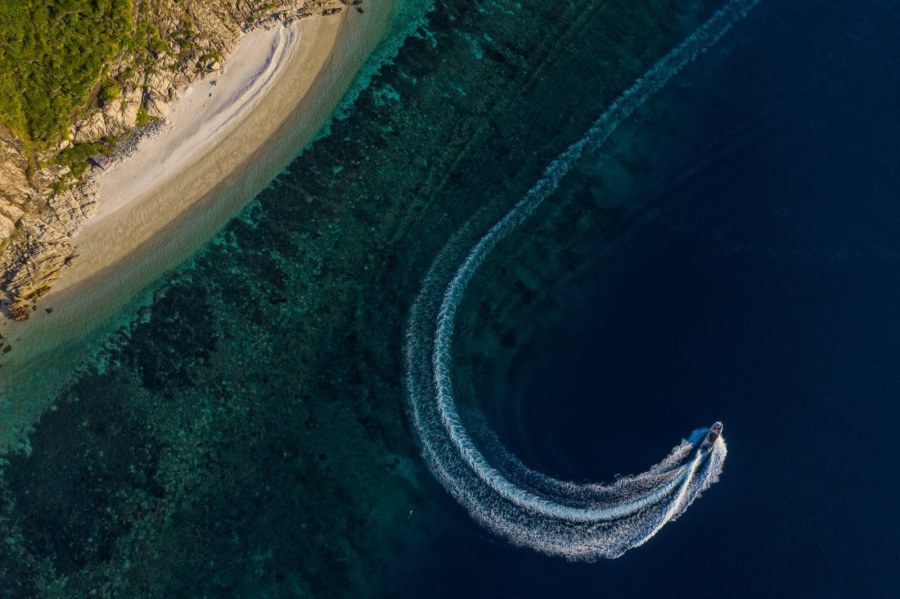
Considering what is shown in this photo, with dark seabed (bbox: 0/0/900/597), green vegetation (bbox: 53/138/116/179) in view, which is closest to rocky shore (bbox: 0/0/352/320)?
green vegetation (bbox: 53/138/116/179)

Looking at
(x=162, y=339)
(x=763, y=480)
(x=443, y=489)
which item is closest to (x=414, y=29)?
(x=162, y=339)

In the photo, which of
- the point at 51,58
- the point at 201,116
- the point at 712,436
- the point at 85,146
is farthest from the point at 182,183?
Result: the point at 712,436

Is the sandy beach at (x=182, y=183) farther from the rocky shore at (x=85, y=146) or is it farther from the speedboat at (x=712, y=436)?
the speedboat at (x=712, y=436)

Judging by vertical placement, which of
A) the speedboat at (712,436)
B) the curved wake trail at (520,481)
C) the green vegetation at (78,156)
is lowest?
the green vegetation at (78,156)

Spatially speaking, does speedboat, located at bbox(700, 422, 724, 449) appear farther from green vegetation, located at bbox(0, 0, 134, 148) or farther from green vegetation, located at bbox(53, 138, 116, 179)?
green vegetation, located at bbox(0, 0, 134, 148)

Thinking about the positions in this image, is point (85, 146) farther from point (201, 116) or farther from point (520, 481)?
point (520, 481)

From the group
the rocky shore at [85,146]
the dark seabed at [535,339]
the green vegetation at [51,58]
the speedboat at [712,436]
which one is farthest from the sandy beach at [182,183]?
the speedboat at [712,436]
